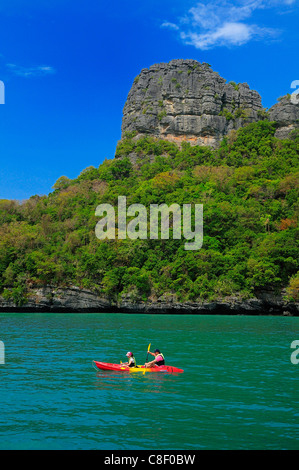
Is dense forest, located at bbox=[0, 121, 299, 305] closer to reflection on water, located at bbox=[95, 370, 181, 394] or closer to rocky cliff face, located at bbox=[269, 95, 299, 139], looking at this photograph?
rocky cliff face, located at bbox=[269, 95, 299, 139]

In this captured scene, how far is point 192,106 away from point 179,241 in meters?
41.0

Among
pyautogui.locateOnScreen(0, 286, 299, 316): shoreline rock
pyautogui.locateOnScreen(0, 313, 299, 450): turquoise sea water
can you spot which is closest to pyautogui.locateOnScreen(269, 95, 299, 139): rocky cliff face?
pyautogui.locateOnScreen(0, 286, 299, 316): shoreline rock

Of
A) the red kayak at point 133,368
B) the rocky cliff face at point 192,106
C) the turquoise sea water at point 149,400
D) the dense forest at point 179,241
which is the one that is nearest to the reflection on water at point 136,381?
the turquoise sea water at point 149,400

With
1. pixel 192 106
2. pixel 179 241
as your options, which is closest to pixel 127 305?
pixel 179 241

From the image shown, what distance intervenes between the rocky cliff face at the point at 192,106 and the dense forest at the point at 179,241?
34.9 ft

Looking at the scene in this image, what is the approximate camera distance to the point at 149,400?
38.3 ft

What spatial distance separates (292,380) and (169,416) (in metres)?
5.90

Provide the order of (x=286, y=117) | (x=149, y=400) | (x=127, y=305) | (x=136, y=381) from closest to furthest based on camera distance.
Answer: (x=149, y=400) < (x=136, y=381) < (x=127, y=305) < (x=286, y=117)

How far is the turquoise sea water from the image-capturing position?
8703 millimetres

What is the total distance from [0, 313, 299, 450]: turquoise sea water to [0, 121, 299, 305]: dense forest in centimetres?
2997

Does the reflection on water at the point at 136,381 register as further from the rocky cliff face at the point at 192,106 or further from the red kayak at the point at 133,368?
the rocky cliff face at the point at 192,106

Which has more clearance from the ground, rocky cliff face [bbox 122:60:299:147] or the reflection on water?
rocky cliff face [bbox 122:60:299:147]

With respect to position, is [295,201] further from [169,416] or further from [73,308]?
[169,416]

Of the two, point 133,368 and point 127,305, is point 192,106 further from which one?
point 133,368
